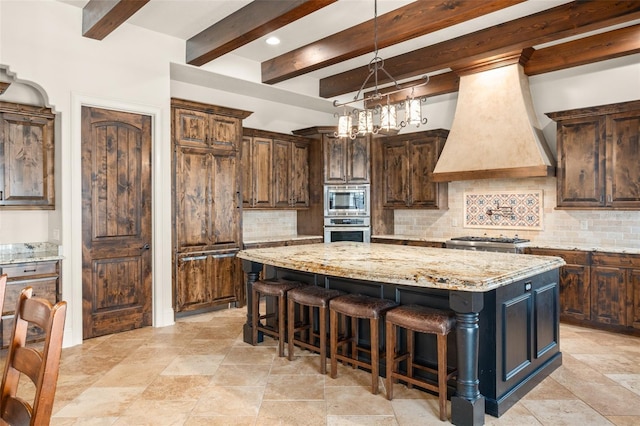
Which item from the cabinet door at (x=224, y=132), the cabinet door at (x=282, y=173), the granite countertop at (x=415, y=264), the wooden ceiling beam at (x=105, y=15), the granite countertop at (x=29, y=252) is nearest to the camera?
the granite countertop at (x=415, y=264)

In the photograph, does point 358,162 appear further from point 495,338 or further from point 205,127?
point 495,338

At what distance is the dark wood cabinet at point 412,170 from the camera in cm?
613

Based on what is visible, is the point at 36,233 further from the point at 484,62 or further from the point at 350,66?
the point at 484,62

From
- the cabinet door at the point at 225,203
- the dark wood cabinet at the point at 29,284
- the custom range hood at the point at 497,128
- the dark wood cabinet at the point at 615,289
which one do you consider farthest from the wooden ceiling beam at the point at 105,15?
the dark wood cabinet at the point at 615,289

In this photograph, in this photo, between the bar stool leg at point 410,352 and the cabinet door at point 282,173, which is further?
the cabinet door at point 282,173

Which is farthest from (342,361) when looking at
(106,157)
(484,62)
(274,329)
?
(484,62)

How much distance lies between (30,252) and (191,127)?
2.10 metres

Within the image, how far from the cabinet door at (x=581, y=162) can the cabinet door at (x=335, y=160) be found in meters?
2.92

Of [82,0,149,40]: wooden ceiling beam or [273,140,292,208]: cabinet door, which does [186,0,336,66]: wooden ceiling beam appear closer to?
[82,0,149,40]: wooden ceiling beam

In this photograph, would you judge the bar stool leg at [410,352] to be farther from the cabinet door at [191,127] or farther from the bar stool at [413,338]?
the cabinet door at [191,127]

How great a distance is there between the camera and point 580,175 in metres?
4.74

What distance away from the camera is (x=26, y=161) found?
4.04 m

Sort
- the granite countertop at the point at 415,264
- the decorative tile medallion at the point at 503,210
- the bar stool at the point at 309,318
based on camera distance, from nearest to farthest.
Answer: the granite countertop at the point at 415,264 → the bar stool at the point at 309,318 → the decorative tile medallion at the point at 503,210

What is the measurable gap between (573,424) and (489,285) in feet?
3.42
